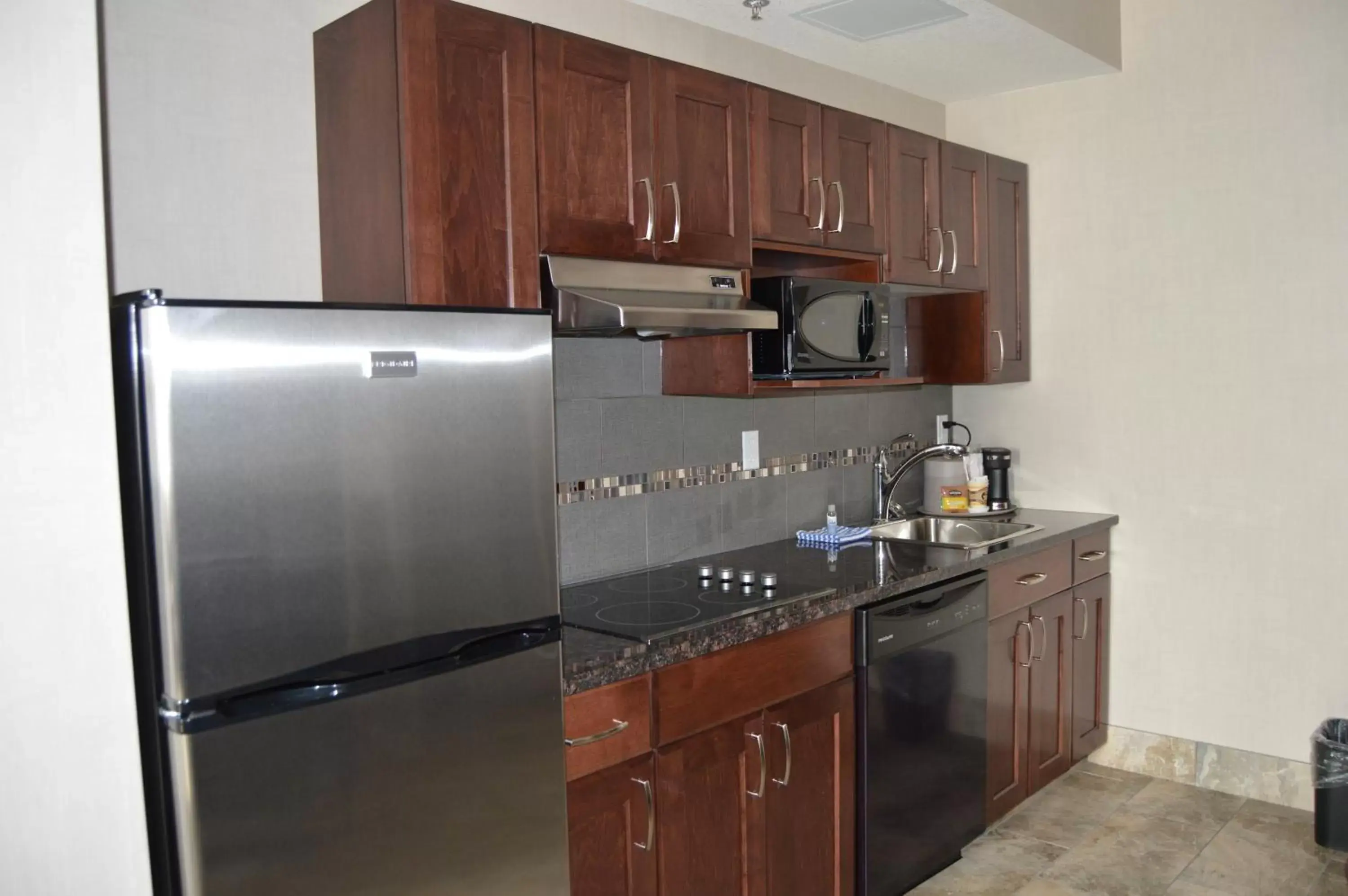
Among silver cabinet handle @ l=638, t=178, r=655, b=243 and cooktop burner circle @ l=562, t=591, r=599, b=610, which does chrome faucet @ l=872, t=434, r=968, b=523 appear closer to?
cooktop burner circle @ l=562, t=591, r=599, b=610

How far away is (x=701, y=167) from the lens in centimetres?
263

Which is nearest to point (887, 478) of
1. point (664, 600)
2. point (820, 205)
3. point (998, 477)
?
point (998, 477)

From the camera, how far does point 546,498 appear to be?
6.19ft

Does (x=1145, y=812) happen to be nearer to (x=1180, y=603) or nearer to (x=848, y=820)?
(x=1180, y=603)

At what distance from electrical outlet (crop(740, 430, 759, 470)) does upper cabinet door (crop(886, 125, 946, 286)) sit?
25.7 inches

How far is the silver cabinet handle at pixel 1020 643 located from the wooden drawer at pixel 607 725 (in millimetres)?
1625

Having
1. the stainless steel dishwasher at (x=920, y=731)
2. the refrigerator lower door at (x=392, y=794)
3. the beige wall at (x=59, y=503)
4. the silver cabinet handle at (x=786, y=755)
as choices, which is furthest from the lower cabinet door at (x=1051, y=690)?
the beige wall at (x=59, y=503)

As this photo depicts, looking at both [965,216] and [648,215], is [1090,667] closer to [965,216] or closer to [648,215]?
[965,216]

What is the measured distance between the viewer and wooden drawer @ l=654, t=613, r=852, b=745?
7.31 feet

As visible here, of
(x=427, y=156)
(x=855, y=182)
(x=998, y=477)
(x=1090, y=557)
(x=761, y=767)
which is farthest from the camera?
(x=998, y=477)

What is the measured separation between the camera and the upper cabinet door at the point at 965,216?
3568 mm

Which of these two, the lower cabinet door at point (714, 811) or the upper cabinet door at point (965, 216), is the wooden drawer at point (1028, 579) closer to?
the upper cabinet door at point (965, 216)

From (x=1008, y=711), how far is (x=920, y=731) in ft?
1.89

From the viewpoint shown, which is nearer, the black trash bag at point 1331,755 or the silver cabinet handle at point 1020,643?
the black trash bag at point 1331,755
